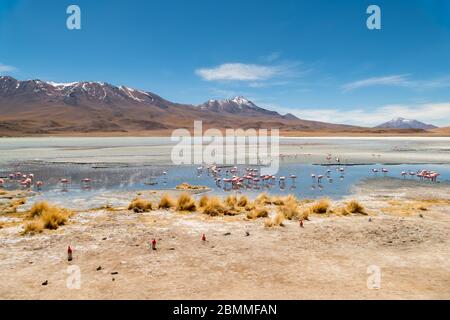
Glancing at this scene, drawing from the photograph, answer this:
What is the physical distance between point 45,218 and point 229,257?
266 inches

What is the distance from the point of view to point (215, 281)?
8609 millimetres

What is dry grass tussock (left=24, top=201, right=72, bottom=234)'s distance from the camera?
12508 mm

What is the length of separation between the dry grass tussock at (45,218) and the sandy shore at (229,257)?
0.41m

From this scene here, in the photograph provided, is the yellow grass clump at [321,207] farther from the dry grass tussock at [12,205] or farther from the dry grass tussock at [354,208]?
the dry grass tussock at [12,205]

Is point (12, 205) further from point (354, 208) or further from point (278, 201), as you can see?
point (354, 208)

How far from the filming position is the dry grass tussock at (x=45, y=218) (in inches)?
492

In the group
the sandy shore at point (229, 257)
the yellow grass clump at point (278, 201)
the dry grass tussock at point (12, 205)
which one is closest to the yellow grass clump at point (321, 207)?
the sandy shore at point (229, 257)

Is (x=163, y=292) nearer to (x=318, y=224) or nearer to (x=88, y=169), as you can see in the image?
(x=318, y=224)

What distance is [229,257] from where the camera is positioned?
404 inches

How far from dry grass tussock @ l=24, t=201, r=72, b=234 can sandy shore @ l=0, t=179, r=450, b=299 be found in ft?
1.33

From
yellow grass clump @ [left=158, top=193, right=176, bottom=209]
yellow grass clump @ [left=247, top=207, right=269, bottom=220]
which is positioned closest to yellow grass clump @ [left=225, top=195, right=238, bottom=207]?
yellow grass clump @ [left=247, top=207, right=269, bottom=220]

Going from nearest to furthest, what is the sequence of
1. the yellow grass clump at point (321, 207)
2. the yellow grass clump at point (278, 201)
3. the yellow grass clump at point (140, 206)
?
1. the yellow grass clump at point (321, 207)
2. the yellow grass clump at point (140, 206)
3. the yellow grass clump at point (278, 201)

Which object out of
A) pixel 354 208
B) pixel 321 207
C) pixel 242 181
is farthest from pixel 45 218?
pixel 242 181

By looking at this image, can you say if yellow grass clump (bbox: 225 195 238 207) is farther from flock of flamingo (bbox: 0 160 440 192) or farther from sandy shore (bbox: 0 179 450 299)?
flock of flamingo (bbox: 0 160 440 192)
